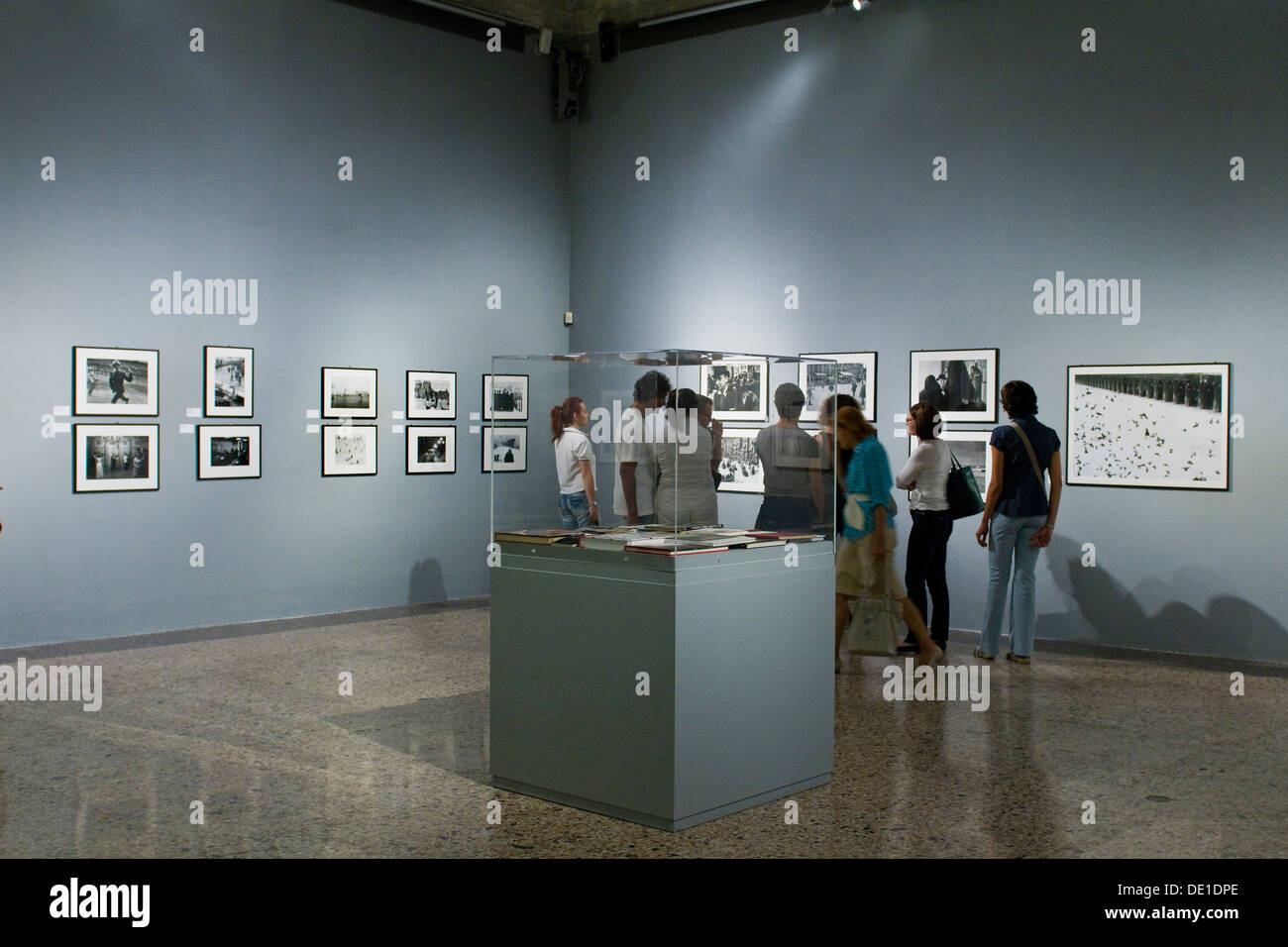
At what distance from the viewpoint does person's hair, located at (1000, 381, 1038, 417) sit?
1006 cm

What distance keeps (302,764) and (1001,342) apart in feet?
24.4

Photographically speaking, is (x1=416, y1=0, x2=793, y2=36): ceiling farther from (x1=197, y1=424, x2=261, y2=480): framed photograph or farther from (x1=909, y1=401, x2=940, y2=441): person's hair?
(x1=909, y1=401, x2=940, y2=441): person's hair

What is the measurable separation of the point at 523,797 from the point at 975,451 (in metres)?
6.67

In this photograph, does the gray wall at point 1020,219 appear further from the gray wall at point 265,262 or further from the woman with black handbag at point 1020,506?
the gray wall at point 265,262

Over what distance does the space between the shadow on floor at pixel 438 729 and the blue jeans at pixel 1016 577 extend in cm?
417

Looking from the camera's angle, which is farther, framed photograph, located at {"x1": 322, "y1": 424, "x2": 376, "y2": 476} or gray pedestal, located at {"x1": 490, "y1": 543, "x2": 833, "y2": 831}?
framed photograph, located at {"x1": 322, "y1": 424, "x2": 376, "y2": 476}

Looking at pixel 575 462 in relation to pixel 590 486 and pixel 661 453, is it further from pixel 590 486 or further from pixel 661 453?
pixel 661 453

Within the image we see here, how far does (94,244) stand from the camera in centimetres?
1080

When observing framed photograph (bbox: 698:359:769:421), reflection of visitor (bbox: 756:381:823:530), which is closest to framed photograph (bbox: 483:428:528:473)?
framed photograph (bbox: 698:359:769:421)

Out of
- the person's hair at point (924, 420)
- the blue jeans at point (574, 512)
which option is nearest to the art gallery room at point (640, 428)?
the blue jeans at point (574, 512)

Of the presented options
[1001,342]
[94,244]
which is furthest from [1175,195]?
[94,244]

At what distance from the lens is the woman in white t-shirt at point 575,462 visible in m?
6.22

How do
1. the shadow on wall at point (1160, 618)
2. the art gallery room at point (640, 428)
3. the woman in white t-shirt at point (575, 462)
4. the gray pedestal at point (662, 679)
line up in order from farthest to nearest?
the shadow on wall at point (1160, 618) → the woman in white t-shirt at point (575, 462) → the art gallery room at point (640, 428) → the gray pedestal at point (662, 679)

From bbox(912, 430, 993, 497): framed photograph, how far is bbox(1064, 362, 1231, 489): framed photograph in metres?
0.74
